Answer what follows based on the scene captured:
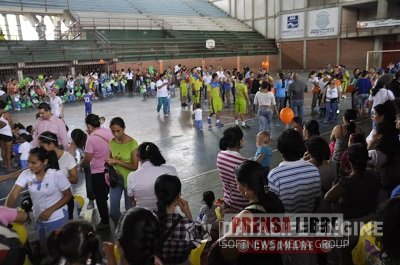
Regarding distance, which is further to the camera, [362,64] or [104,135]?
[362,64]

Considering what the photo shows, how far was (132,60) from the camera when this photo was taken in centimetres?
2567

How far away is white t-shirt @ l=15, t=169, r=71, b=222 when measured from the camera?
3.23m

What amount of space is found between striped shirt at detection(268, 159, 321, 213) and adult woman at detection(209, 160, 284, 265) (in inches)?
23.2

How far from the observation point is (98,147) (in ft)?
14.8

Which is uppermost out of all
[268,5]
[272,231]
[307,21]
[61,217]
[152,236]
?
[268,5]

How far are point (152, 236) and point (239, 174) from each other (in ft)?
2.73

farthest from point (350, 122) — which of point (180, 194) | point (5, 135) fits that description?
point (5, 135)

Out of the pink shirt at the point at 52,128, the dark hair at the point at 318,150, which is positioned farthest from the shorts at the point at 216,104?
the dark hair at the point at 318,150

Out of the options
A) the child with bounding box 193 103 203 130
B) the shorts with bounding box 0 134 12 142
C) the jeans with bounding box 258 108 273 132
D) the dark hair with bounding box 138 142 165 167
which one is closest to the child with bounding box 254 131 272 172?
the dark hair with bounding box 138 142 165 167

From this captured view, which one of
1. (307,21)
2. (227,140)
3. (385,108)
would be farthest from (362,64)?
(227,140)

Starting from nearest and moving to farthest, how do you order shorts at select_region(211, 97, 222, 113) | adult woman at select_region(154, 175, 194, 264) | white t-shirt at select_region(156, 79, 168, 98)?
adult woman at select_region(154, 175, 194, 264) → shorts at select_region(211, 97, 222, 113) → white t-shirt at select_region(156, 79, 168, 98)

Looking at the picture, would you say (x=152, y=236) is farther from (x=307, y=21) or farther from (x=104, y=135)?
(x=307, y=21)

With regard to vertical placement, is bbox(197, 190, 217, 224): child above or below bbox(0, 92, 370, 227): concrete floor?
above

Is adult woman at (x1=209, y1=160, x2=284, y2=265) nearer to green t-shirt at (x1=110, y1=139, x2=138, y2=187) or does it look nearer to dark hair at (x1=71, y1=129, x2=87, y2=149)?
green t-shirt at (x1=110, y1=139, x2=138, y2=187)
